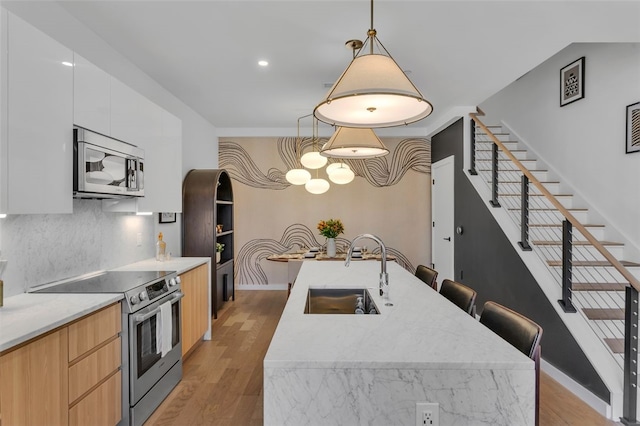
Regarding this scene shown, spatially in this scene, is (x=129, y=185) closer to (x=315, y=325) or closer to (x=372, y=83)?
(x=315, y=325)

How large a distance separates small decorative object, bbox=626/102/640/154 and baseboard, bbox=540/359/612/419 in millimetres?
2131

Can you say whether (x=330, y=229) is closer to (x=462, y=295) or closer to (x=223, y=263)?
(x=223, y=263)

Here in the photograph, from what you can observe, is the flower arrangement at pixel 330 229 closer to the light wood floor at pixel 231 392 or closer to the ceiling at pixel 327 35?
the light wood floor at pixel 231 392

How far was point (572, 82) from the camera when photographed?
419 centimetres

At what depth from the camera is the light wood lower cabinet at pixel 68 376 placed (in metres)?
1.46

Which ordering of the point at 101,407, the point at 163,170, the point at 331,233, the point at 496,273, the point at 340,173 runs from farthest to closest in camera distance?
1. the point at 331,233
2. the point at 340,173
3. the point at 496,273
4. the point at 163,170
5. the point at 101,407

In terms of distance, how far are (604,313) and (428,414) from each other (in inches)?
106

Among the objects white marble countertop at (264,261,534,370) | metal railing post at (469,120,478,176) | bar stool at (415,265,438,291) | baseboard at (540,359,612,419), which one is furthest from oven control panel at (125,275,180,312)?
metal railing post at (469,120,478,176)

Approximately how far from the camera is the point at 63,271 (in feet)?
8.19

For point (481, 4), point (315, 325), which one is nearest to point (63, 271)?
point (315, 325)

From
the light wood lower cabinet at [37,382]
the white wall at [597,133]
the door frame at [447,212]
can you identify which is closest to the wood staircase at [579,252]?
the white wall at [597,133]

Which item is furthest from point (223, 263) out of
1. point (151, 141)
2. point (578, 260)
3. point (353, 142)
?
point (578, 260)

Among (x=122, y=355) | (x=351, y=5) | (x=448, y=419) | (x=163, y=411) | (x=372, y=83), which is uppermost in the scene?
(x=351, y=5)

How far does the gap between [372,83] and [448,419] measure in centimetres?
123
